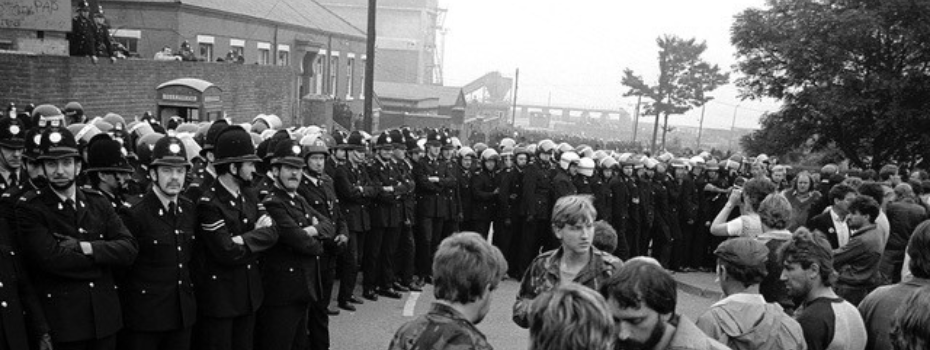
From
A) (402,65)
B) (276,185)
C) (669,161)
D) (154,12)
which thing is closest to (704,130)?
(402,65)

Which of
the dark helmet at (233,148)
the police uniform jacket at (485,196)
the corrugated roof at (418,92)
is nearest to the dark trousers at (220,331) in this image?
the dark helmet at (233,148)

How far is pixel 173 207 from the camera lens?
666cm

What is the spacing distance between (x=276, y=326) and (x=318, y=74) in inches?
1485

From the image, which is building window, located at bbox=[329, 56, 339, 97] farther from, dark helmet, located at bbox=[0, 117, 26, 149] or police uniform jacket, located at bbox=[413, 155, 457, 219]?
dark helmet, located at bbox=[0, 117, 26, 149]

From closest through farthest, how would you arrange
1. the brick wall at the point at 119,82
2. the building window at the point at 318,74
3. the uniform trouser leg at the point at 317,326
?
the uniform trouser leg at the point at 317,326 < the brick wall at the point at 119,82 < the building window at the point at 318,74

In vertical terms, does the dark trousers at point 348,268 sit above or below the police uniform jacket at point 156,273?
below

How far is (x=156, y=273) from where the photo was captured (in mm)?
6492

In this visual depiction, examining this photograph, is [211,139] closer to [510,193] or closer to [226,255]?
[226,255]

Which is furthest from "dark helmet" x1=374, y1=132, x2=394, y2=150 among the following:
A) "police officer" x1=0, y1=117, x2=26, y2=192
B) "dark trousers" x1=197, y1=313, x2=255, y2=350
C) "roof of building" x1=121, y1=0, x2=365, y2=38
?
"roof of building" x1=121, y1=0, x2=365, y2=38

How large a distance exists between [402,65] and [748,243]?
250ft

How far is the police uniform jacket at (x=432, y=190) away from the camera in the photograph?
12.8 metres

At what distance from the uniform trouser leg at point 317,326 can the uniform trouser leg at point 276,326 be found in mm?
587

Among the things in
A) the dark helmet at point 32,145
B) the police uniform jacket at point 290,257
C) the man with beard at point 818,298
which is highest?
the dark helmet at point 32,145

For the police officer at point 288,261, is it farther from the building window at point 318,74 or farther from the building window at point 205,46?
the building window at point 318,74
